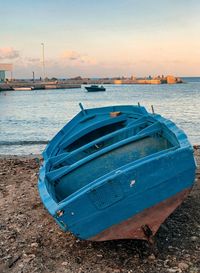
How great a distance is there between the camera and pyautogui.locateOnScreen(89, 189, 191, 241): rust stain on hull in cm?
619

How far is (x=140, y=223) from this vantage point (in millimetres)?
6223

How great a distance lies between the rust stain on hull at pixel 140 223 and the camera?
20.3ft

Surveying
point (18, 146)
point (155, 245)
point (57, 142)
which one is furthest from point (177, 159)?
point (18, 146)

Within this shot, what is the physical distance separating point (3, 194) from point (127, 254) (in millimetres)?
4770

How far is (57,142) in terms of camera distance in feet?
32.8

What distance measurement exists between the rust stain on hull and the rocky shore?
445mm

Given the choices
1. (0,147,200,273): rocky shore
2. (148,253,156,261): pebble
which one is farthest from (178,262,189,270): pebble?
(148,253,156,261): pebble

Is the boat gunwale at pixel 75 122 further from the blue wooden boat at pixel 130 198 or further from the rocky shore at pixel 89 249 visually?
Result: the blue wooden boat at pixel 130 198

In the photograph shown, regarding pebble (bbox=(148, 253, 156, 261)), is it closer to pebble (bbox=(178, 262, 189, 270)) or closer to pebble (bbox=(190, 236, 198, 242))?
pebble (bbox=(178, 262, 189, 270))

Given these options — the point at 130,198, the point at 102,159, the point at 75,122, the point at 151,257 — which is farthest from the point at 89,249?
the point at 75,122

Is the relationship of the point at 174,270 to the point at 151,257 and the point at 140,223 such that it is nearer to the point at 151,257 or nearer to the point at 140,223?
the point at 151,257

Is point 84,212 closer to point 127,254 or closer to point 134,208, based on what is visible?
point 134,208

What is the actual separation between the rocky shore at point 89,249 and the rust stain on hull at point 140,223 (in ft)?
1.46

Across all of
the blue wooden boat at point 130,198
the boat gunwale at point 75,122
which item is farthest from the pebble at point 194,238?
the boat gunwale at point 75,122
